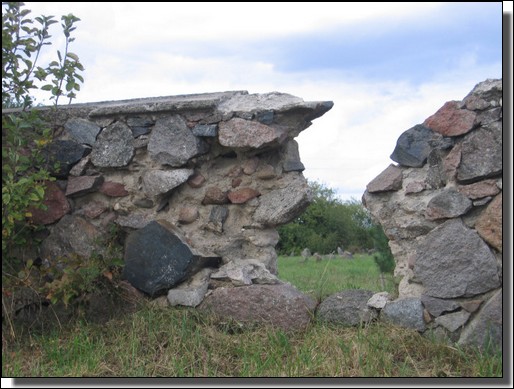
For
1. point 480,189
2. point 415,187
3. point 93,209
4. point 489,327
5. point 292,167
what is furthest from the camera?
point 93,209

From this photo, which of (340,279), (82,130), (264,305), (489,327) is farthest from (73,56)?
(340,279)

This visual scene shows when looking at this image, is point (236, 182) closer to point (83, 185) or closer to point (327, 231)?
point (83, 185)

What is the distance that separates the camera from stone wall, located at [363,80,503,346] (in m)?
3.70

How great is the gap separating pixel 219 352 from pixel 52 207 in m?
1.64

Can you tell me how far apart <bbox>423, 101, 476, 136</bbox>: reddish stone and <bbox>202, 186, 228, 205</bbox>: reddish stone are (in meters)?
1.41

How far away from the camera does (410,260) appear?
3.96 metres

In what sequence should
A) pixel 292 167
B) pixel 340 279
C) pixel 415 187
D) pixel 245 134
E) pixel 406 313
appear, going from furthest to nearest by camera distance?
pixel 340 279 < pixel 292 167 < pixel 245 134 < pixel 415 187 < pixel 406 313

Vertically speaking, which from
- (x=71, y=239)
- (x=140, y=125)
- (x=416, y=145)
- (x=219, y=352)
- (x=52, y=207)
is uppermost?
(x=140, y=125)

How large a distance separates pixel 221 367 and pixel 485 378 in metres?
1.42

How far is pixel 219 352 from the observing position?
151 inches

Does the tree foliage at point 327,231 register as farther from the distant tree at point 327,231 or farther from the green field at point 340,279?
the green field at point 340,279

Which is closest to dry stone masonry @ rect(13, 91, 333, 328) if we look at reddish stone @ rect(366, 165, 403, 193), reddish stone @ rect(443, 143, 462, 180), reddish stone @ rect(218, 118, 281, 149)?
reddish stone @ rect(218, 118, 281, 149)

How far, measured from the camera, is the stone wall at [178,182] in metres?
4.31

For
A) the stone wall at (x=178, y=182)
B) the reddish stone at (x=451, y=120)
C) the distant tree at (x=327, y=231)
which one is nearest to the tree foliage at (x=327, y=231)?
the distant tree at (x=327, y=231)
